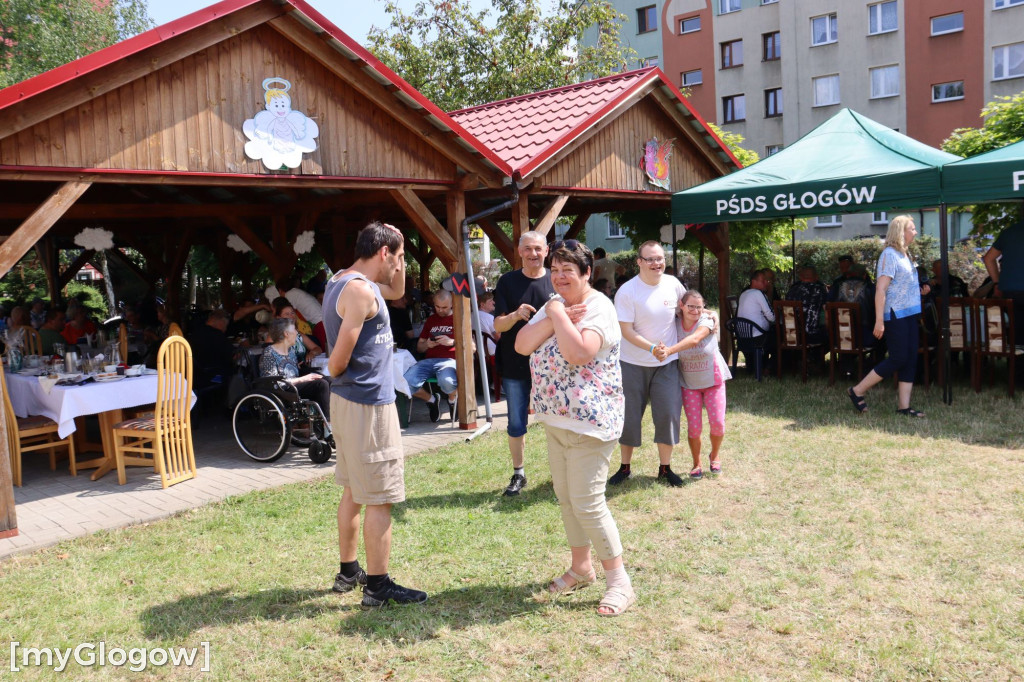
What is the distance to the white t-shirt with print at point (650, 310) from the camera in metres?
5.35

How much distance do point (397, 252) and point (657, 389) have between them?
8.01 feet

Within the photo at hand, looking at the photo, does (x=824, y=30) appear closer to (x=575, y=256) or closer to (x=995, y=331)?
(x=995, y=331)

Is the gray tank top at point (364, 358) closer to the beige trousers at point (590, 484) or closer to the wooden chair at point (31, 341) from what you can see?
the beige trousers at point (590, 484)

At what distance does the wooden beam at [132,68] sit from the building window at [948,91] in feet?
82.4

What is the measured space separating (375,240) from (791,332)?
7.06 meters

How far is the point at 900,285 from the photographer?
7.34 m

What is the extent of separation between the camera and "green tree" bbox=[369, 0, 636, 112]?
21.5m

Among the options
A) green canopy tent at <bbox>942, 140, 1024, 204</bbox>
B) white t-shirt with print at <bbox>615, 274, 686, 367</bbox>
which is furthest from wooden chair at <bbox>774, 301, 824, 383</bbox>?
white t-shirt with print at <bbox>615, 274, 686, 367</bbox>

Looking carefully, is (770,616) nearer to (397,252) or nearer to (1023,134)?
(397,252)

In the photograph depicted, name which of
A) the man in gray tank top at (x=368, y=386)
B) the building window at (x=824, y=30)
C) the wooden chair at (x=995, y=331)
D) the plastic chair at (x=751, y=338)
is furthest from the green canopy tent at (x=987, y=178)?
the building window at (x=824, y=30)

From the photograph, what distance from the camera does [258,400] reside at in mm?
7113

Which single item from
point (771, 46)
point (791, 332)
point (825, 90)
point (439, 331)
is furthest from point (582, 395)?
point (771, 46)

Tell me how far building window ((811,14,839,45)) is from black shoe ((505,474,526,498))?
26.9 m

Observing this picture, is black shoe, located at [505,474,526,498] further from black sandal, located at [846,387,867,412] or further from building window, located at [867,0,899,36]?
building window, located at [867,0,899,36]
